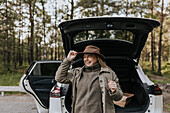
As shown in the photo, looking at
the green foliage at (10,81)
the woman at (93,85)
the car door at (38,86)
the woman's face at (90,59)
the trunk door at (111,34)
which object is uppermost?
the trunk door at (111,34)

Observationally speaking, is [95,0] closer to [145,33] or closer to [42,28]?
[42,28]

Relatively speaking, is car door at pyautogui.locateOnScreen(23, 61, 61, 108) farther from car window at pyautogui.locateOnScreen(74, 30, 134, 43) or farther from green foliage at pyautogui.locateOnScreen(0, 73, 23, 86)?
green foliage at pyautogui.locateOnScreen(0, 73, 23, 86)

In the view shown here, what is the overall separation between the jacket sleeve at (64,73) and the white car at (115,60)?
570 mm

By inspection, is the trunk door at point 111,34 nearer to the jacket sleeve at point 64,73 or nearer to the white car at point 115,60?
the white car at point 115,60

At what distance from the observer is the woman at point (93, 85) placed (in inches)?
78.2

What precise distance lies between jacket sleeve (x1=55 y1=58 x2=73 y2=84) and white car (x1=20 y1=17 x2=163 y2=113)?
0.57 metres

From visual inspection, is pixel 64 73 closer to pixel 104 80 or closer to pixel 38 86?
pixel 104 80

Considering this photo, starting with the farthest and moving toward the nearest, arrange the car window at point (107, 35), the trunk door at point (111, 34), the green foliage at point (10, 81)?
1. the green foliage at point (10, 81)
2. the car window at point (107, 35)
3. the trunk door at point (111, 34)

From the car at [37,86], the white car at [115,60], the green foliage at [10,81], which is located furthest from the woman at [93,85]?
the green foliage at [10,81]

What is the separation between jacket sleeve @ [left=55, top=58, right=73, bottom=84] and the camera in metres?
2.17

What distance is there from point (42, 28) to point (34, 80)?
2125 centimetres

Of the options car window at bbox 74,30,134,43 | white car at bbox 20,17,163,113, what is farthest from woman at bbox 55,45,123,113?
car window at bbox 74,30,134,43

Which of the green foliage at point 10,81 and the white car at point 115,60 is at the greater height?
the white car at point 115,60

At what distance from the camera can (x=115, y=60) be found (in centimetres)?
413
